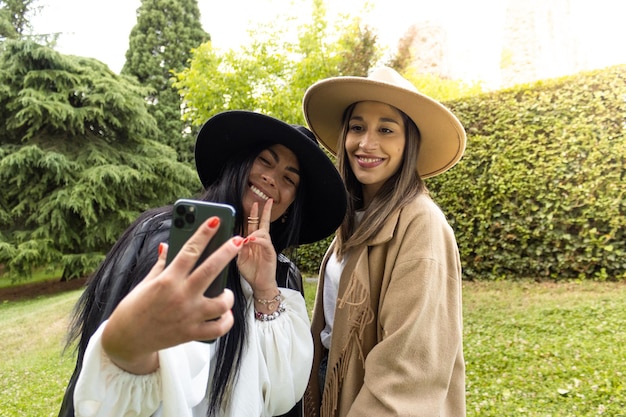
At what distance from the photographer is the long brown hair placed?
1.77 meters

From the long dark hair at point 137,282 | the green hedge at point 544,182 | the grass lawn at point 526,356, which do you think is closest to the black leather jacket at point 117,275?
the long dark hair at point 137,282

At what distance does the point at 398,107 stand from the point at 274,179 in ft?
2.16

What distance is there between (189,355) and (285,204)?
82cm

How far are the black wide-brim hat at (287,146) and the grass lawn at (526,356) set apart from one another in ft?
8.89

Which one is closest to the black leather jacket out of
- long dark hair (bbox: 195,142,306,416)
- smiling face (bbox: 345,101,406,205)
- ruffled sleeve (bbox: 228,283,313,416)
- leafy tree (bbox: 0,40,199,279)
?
long dark hair (bbox: 195,142,306,416)

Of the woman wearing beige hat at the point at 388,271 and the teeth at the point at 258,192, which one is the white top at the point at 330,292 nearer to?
the woman wearing beige hat at the point at 388,271

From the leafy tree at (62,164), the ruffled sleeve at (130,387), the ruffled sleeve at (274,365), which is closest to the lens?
the ruffled sleeve at (130,387)

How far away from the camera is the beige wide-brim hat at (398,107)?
73.7 inches

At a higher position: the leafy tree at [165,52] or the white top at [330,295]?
the leafy tree at [165,52]

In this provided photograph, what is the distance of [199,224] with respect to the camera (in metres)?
0.91

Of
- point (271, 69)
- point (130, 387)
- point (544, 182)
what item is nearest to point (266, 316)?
point (130, 387)

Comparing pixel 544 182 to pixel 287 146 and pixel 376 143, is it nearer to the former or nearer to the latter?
pixel 376 143

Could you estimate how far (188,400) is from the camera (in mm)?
1144

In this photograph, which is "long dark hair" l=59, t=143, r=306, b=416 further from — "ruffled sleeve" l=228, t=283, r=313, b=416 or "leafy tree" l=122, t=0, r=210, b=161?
"leafy tree" l=122, t=0, r=210, b=161
